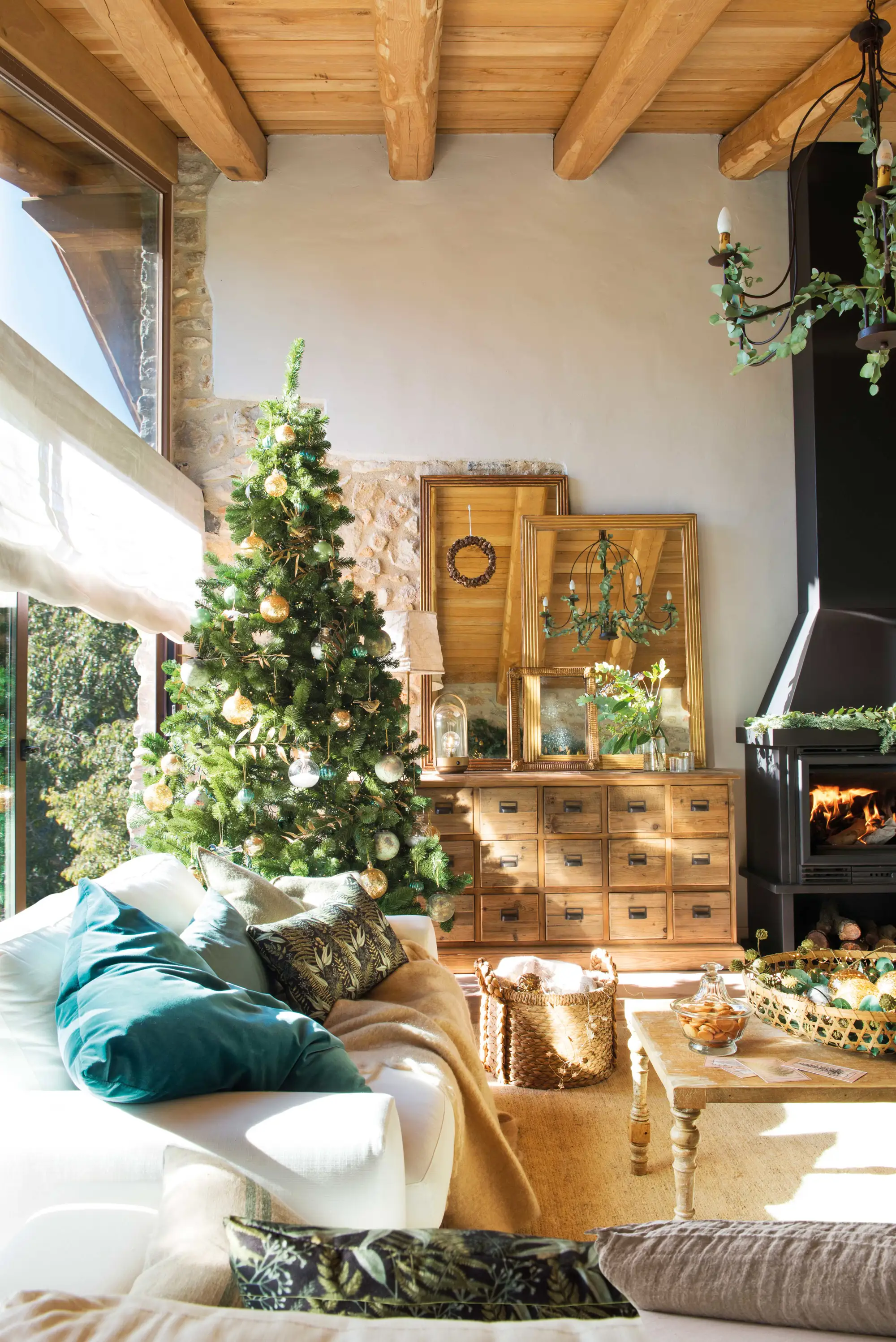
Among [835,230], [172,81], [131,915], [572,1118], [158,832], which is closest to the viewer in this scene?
[131,915]

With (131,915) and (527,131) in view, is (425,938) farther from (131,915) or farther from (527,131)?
(527,131)

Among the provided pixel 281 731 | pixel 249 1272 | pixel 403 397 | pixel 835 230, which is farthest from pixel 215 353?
pixel 249 1272

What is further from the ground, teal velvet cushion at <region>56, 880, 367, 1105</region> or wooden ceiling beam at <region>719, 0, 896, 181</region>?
wooden ceiling beam at <region>719, 0, 896, 181</region>

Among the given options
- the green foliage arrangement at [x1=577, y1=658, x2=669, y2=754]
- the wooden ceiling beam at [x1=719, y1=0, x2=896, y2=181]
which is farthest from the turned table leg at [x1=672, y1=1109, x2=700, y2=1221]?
the wooden ceiling beam at [x1=719, y1=0, x2=896, y2=181]

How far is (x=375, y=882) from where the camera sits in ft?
11.0

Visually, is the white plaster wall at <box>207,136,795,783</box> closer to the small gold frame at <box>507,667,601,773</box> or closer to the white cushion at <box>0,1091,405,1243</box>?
the small gold frame at <box>507,667,601,773</box>

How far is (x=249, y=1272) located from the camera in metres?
0.79

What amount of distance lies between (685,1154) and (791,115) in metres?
4.21

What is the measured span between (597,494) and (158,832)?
2.67m

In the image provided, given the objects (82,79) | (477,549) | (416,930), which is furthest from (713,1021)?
(82,79)

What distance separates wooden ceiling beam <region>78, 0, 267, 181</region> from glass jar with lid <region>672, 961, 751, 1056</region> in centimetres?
360

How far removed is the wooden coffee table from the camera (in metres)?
1.98

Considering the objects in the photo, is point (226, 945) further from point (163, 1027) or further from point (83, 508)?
A: point (83, 508)

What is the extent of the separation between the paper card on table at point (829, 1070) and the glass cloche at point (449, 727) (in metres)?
2.51
